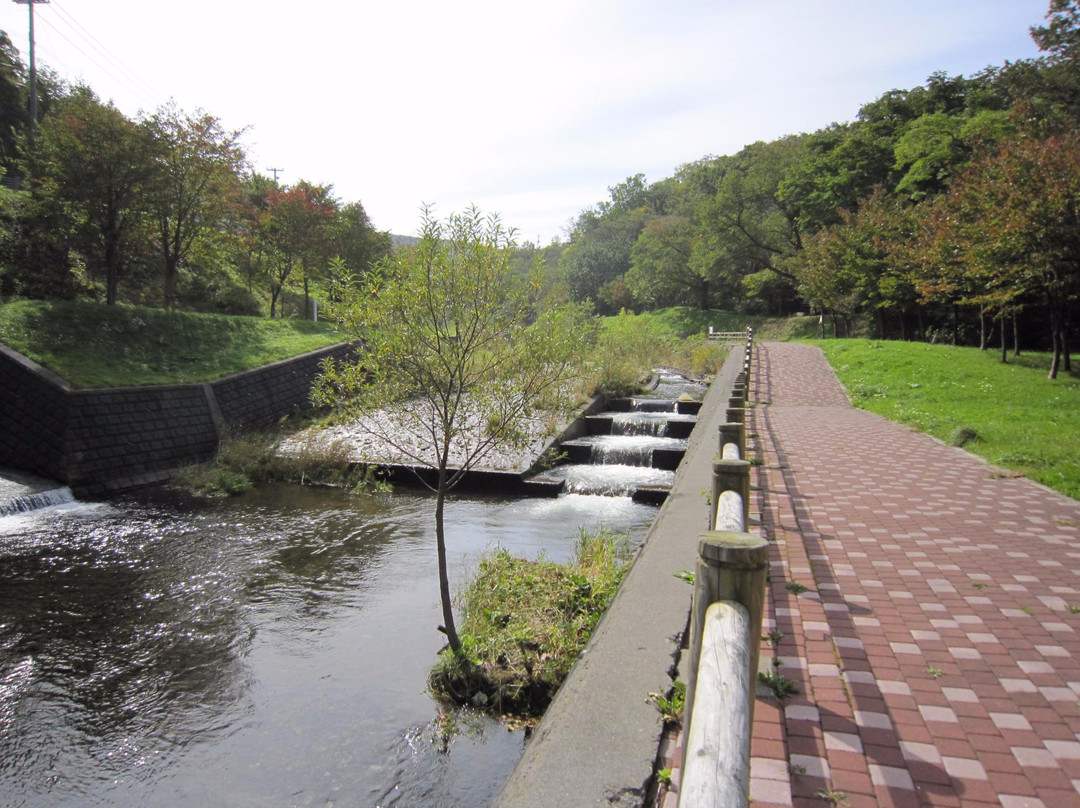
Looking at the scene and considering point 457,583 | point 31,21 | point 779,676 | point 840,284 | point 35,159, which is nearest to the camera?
point 779,676

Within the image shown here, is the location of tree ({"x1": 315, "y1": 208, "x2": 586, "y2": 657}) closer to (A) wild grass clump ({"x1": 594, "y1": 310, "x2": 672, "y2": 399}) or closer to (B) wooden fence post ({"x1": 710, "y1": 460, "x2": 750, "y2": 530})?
(B) wooden fence post ({"x1": 710, "y1": 460, "x2": 750, "y2": 530})

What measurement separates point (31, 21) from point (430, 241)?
3476 cm

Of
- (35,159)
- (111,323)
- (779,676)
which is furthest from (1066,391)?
(35,159)

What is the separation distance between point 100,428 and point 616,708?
12.9 metres

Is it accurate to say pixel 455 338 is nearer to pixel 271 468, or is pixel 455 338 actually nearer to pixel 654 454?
pixel 654 454

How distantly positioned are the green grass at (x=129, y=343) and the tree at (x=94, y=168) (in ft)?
6.00

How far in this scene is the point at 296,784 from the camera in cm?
460

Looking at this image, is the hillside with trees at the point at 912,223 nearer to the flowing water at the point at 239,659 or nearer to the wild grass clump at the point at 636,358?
the wild grass clump at the point at 636,358

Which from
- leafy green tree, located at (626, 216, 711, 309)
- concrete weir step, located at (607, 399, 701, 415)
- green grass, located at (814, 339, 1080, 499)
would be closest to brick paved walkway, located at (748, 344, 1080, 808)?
green grass, located at (814, 339, 1080, 499)

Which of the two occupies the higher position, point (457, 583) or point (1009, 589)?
point (1009, 589)


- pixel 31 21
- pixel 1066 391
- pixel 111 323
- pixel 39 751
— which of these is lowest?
pixel 39 751

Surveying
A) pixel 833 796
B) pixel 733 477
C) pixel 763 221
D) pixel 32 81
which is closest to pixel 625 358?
pixel 733 477

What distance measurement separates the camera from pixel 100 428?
12.8 meters

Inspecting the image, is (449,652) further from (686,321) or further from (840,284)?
(686,321)
